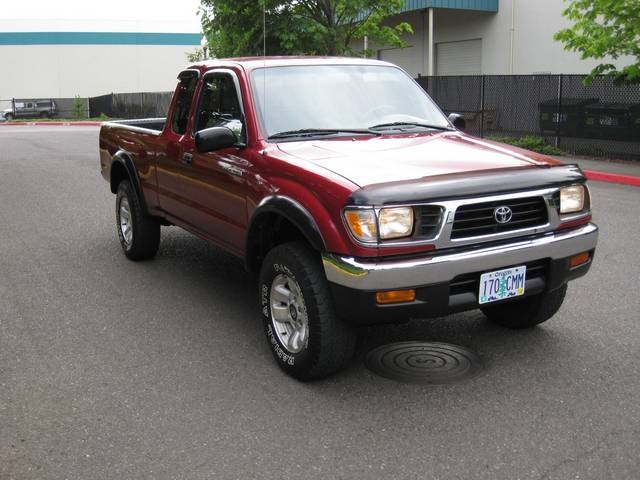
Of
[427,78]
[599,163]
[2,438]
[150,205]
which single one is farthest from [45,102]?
[2,438]

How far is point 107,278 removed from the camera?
6820 mm

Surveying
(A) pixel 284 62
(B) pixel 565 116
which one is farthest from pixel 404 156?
(B) pixel 565 116

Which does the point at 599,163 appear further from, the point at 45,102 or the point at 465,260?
Answer: the point at 45,102

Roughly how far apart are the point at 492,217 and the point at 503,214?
71mm

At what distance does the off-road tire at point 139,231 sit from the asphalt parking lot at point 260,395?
0.47m

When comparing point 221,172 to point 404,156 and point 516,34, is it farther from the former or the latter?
point 516,34

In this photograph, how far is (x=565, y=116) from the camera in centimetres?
1783

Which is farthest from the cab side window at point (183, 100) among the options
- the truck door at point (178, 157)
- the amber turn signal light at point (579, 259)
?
the amber turn signal light at point (579, 259)

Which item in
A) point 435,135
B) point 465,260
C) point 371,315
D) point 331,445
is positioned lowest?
point 331,445

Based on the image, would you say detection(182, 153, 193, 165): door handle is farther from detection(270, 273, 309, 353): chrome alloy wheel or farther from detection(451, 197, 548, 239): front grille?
detection(451, 197, 548, 239): front grille

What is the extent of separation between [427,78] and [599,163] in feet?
27.3

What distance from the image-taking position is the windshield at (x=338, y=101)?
5.17 m

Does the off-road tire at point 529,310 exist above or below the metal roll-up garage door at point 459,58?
below

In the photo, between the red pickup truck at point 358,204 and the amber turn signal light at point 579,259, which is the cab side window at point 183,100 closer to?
the red pickup truck at point 358,204
